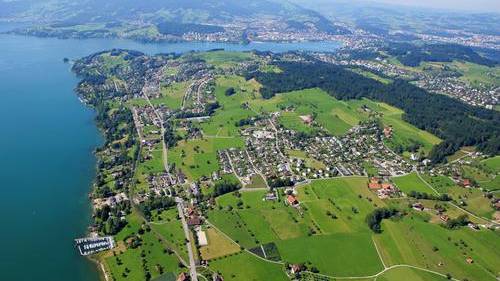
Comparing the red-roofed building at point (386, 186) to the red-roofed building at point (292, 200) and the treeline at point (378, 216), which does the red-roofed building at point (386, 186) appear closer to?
the treeline at point (378, 216)

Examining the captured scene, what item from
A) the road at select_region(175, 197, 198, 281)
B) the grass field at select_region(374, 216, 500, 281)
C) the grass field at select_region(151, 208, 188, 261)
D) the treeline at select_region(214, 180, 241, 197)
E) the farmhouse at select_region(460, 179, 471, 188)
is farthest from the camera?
the farmhouse at select_region(460, 179, 471, 188)

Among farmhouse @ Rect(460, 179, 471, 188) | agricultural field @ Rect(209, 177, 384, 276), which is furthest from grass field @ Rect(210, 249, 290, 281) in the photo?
farmhouse @ Rect(460, 179, 471, 188)

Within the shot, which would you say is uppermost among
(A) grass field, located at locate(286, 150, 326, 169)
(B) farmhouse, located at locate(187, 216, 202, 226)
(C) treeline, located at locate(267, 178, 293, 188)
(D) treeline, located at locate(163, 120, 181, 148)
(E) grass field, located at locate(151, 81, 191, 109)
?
(E) grass field, located at locate(151, 81, 191, 109)

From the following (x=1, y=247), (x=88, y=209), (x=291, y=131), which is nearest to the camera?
(x=1, y=247)

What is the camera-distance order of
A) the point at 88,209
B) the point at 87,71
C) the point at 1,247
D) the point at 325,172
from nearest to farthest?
the point at 1,247 → the point at 88,209 → the point at 325,172 → the point at 87,71

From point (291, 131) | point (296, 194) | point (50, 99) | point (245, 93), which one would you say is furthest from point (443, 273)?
point (50, 99)

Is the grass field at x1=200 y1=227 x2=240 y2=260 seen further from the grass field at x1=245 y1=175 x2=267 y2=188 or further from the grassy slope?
Answer: the grass field at x1=245 y1=175 x2=267 y2=188

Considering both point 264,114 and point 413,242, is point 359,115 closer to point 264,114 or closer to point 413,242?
point 264,114

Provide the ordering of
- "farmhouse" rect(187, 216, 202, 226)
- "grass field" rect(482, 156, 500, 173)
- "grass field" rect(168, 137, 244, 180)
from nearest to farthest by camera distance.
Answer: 1. "farmhouse" rect(187, 216, 202, 226)
2. "grass field" rect(168, 137, 244, 180)
3. "grass field" rect(482, 156, 500, 173)
